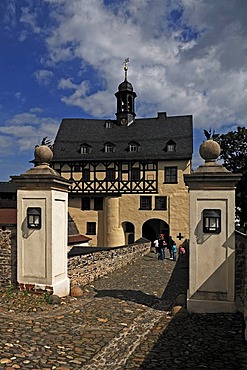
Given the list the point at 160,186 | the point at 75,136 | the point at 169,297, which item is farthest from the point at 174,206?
the point at 169,297

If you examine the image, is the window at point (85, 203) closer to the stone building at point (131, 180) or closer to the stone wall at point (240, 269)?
the stone building at point (131, 180)

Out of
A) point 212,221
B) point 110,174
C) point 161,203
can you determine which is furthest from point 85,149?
point 212,221

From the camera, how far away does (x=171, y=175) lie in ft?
95.4

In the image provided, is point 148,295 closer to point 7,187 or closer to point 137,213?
point 137,213

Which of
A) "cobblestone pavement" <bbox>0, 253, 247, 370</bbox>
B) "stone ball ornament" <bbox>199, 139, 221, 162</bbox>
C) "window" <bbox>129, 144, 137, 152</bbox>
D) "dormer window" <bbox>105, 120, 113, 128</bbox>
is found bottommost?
"cobblestone pavement" <bbox>0, 253, 247, 370</bbox>

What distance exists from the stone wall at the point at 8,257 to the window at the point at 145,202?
2171 cm

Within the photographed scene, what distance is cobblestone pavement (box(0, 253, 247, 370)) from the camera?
4.50 m

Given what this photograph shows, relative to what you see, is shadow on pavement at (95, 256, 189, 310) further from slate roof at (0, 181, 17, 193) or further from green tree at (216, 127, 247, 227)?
slate roof at (0, 181, 17, 193)

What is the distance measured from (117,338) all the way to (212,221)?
2781 mm

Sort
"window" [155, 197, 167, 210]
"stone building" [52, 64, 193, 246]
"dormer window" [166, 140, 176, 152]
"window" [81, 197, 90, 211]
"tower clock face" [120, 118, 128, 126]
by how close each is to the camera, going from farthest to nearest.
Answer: "tower clock face" [120, 118, 128, 126], "window" [81, 197, 90, 211], "dormer window" [166, 140, 176, 152], "window" [155, 197, 167, 210], "stone building" [52, 64, 193, 246]

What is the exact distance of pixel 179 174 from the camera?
28750mm

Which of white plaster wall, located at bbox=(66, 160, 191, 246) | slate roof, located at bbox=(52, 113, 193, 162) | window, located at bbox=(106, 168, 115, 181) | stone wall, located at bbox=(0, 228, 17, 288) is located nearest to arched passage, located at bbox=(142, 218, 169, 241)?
white plaster wall, located at bbox=(66, 160, 191, 246)

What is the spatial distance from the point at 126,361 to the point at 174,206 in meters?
24.5

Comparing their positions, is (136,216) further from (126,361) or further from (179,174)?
(126,361)
